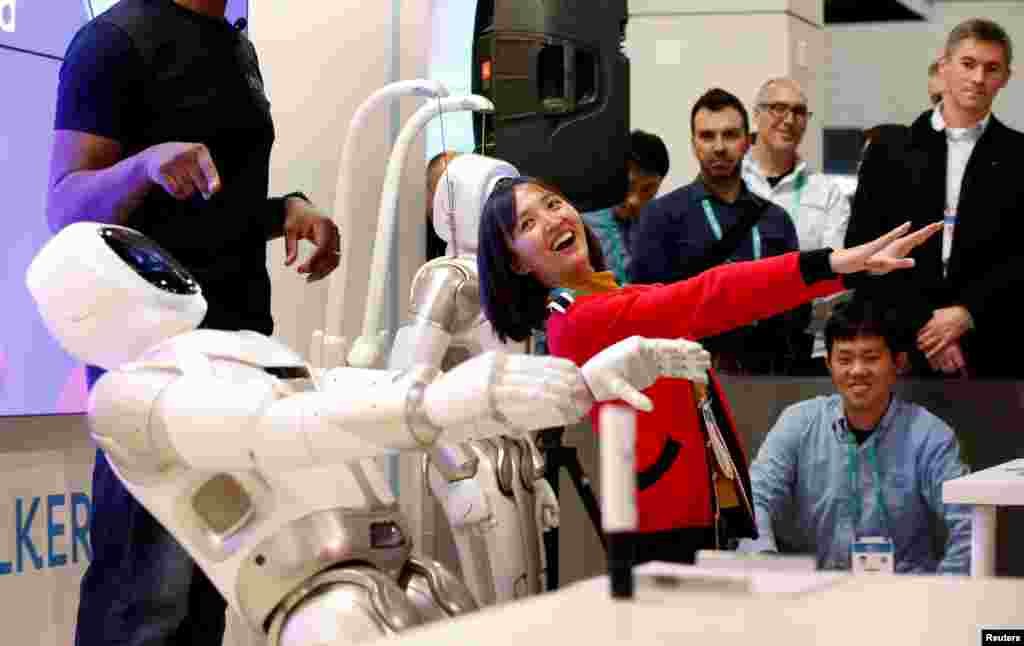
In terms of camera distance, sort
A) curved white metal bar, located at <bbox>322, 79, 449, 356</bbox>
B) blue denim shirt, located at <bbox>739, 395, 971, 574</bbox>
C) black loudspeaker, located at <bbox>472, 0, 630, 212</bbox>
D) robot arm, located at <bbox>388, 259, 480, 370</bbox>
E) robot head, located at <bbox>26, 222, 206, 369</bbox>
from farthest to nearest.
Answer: blue denim shirt, located at <bbox>739, 395, 971, 574</bbox>, black loudspeaker, located at <bbox>472, 0, 630, 212</bbox>, robot arm, located at <bbox>388, 259, 480, 370</bbox>, curved white metal bar, located at <bbox>322, 79, 449, 356</bbox>, robot head, located at <bbox>26, 222, 206, 369</bbox>

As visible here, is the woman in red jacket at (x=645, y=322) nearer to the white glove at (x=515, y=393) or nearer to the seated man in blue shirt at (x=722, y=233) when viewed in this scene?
the white glove at (x=515, y=393)

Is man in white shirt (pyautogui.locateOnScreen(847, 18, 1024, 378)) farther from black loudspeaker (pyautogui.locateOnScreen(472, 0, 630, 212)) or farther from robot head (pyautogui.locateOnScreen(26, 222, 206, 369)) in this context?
robot head (pyautogui.locateOnScreen(26, 222, 206, 369))

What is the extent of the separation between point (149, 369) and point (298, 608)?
1.14ft

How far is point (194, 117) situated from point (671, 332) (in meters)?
0.79

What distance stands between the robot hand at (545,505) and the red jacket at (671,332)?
418 mm

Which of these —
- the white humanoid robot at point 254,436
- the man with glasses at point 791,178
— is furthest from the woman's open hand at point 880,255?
the man with glasses at point 791,178

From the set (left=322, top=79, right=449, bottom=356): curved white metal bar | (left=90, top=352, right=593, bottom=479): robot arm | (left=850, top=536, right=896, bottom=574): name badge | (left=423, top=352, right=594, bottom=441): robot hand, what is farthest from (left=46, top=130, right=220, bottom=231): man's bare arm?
(left=850, top=536, right=896, bottom=574): name badge

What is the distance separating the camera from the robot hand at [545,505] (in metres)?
2.99

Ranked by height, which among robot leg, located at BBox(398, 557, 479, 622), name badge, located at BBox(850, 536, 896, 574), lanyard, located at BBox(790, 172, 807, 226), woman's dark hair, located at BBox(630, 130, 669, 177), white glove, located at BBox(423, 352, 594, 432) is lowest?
name badge, located at BBox(850, 536, 896, 574)

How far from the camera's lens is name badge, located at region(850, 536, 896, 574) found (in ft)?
11.3

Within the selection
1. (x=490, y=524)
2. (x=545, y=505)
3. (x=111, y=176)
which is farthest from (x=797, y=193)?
(x=111, y=176)

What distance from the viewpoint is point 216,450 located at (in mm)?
1946

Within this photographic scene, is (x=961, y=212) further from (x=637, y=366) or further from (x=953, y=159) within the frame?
(x=637, y=366)

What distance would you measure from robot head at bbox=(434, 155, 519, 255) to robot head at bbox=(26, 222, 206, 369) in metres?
0.78
